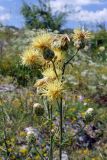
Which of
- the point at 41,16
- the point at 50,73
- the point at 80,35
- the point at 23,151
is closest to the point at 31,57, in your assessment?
the point at 50,73

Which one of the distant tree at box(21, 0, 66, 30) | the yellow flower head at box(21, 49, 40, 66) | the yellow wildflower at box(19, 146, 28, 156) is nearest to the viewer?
the yellow flower head at box(21, 49, 40, 66)

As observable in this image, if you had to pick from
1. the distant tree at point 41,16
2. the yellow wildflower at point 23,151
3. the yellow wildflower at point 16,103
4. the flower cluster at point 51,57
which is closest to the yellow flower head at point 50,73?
the flower cluster at point 51,57

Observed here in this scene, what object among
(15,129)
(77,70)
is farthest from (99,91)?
(15,129)

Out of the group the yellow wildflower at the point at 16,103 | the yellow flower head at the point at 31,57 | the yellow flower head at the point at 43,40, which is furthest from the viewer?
the yellow wildflower at the point at 16,103

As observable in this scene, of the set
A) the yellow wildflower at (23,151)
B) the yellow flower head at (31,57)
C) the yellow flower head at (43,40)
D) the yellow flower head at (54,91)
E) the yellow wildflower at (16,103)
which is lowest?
the yellow wildflower at (23,151)

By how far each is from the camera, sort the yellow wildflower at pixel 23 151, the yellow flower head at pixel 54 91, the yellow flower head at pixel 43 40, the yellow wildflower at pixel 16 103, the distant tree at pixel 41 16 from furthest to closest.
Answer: the distant tree at pixel 41 16 → the yellow wildflower at pixel 16 103 → the yellow wildflower at pixel 23 151 → the yellow flower head at pixel 43 40 → the yellow flower head at pixel 54 91

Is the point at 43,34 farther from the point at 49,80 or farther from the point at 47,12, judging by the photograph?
the point at 47,12

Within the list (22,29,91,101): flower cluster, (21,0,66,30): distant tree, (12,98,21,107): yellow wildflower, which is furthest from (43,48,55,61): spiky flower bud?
(21,0,66,30): distant tree

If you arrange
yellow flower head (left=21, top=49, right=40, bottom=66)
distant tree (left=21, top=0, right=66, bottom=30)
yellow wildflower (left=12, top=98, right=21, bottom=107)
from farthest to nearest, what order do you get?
distant tree (left=21, top=0, right=66, bottom=30)
yellow wildflower (left=12, top=98, right=21, bottom=107)
yellow flower head (left=21, top=49, right=40, bottom=66)

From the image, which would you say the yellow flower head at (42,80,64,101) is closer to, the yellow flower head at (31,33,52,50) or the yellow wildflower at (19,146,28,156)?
the yellow flower head at (31,33,52,50)

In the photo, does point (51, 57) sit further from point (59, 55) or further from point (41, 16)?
point (41, 16)

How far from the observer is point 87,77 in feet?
33.3

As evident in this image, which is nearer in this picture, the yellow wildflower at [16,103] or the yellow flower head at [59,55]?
the yellow flower head at [59,55]

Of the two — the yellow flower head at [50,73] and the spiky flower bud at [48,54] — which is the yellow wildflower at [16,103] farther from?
the spiky flower bud at [48,54]
